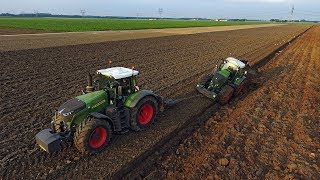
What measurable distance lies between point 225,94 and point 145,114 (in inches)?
148

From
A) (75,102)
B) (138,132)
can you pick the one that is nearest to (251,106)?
(138,132)

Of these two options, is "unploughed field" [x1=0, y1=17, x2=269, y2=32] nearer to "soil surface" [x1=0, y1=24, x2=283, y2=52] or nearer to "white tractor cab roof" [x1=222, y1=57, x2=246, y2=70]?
"soil surface" [x1=0, y1=24, x2=283, y2=52]

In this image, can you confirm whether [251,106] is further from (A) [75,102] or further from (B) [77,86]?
(B) [77,86]

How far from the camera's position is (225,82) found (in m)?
11.2

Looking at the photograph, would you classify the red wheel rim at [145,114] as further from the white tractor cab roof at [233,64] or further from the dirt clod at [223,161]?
the white tractor cab roof at [233,64]

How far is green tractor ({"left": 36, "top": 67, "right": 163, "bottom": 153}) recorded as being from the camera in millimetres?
6423

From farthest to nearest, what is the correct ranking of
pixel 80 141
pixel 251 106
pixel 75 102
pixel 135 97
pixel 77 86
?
pixel 77 86 → pixel 251 106 → pixel 135 97 → pixel 75 102 → pixel 80 141

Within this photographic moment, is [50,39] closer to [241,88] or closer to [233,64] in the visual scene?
[233,64]

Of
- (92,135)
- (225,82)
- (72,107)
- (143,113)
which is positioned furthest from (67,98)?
(225,82)

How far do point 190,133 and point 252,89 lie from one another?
599 cm

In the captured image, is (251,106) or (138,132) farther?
→ (251,106)

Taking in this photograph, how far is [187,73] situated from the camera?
1581 centimetres

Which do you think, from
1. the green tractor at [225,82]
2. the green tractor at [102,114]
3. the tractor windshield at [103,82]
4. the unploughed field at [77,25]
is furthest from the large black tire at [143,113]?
the unploughed field at [77,25]

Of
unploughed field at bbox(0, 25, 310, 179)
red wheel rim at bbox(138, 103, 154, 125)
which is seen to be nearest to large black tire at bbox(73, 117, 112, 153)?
unploughed field at bbox(0, 25, 310, 179)
